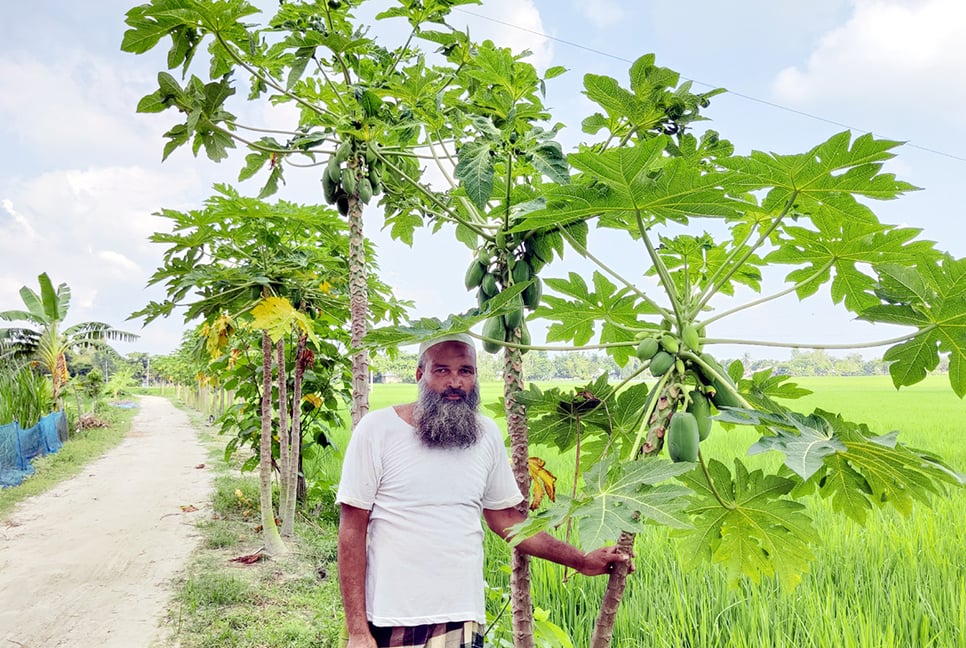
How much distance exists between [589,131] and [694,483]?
3.05 ft

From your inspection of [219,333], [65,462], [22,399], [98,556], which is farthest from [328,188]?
[22,399]

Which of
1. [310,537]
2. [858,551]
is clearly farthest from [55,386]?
[858,551]

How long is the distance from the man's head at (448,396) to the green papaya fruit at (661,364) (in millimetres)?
744

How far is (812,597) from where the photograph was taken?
10.6 feet

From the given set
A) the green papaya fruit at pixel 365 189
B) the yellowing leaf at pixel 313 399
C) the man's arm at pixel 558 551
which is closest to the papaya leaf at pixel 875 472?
the man's arm at pixel 558 551

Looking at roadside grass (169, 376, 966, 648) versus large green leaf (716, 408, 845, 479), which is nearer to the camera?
large green leaf (716, 408, 845, 479)

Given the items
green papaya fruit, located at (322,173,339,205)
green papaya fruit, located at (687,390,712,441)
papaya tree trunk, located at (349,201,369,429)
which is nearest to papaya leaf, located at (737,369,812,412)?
green papaya fruit, located at (687,390,712,441)

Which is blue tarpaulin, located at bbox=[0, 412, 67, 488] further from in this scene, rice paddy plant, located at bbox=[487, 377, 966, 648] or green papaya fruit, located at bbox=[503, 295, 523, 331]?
green papaya fruit, located at bbox=[503, 295, 523, 331]

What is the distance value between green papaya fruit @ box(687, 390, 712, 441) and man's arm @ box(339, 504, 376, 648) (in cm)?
107

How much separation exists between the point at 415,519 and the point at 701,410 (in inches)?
37.9

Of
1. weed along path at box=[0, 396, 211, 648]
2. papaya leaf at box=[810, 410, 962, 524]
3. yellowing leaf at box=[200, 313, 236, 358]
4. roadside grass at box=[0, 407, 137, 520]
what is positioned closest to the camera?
papaya leaf at box=[810, 410, 962, 524]

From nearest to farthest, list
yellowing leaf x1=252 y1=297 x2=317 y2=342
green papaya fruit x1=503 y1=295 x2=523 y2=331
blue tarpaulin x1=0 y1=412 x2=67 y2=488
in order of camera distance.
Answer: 1. green papaya fruit x1=503 y1=295 x2=523 y2=331
2. yellowing leaf x1=252 y1=297 x2=317 y2=342
3. blue tarpaulin x1=0 y1=412 x2=67 y2=488

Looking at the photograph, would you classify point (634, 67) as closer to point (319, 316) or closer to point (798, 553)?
point (798, 553)

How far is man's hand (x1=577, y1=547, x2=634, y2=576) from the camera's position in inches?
53.5
